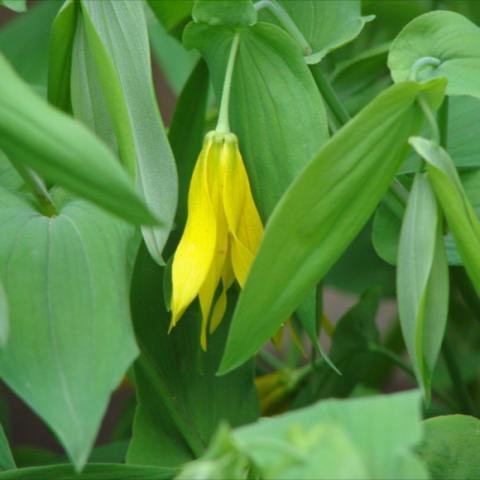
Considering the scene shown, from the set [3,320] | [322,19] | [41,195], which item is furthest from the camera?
[322,19]

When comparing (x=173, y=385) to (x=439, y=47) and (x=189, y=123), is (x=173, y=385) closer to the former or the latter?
(x=189, y=123)

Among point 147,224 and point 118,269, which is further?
point 118,269

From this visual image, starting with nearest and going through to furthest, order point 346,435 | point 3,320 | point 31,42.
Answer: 1. point 346,435
2. point 3,320
3. point 31,42

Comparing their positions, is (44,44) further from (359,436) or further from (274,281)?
(359,436)

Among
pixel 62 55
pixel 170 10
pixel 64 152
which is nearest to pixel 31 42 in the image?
pixel 170 10

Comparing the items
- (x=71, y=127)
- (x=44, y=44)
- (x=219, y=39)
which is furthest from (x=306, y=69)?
(x=44, y=44)

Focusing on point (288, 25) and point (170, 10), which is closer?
point (288, 25)

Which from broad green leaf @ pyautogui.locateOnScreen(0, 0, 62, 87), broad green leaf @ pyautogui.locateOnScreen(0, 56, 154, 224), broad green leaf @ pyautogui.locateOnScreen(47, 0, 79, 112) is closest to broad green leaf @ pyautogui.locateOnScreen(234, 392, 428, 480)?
broad green leaf @ pyautogui.locateOnScreen(0, 56, 154, 224)
